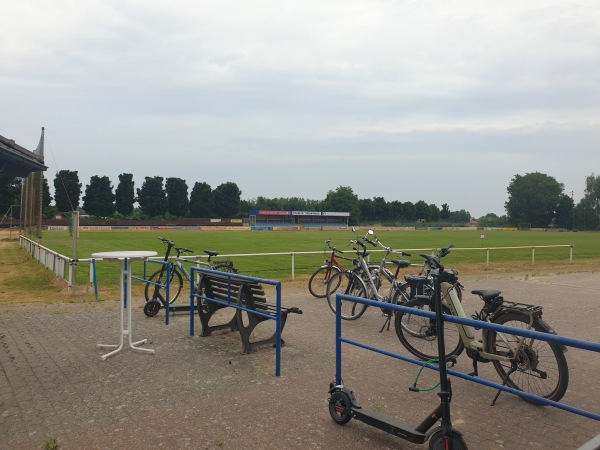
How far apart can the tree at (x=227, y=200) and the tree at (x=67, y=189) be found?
28.6 m

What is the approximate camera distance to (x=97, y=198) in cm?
9756

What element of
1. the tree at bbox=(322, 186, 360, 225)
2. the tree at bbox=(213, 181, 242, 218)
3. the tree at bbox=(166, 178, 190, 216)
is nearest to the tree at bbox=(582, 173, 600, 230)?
the tree at bbox=(322, 186, 360, 225)

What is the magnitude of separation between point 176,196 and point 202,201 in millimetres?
5645

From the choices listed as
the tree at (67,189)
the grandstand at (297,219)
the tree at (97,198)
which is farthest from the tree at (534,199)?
the tree at (67,189)

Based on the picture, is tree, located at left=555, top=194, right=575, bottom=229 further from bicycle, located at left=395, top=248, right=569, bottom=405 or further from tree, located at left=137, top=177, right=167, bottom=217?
bicycle, located at left=395, top=248, right=569, bottom=405

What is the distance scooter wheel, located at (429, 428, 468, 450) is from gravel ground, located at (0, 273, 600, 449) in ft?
1.30

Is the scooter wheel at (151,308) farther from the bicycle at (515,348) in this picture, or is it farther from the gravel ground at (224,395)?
the bicycle at (515,348)

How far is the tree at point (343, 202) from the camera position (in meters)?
125

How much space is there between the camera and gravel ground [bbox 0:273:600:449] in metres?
3.68

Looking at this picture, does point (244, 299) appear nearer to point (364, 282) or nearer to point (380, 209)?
point (364, 282)

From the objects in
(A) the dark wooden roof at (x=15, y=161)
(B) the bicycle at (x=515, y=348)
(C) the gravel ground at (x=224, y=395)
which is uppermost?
(A) the dark wooden roof at (x=15, y=161)

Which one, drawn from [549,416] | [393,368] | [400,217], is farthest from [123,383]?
[400,217]

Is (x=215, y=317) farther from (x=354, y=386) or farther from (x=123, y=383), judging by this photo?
(x=354, y=386)

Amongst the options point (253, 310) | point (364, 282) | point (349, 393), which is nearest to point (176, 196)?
point (364, 282)
